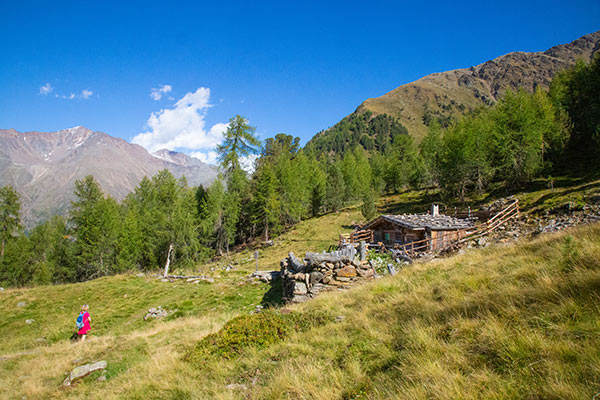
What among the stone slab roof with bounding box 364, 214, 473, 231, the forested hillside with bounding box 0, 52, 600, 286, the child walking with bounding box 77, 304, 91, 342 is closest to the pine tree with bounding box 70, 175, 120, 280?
the forested hillside with bounding box 0, 52, 600, 286

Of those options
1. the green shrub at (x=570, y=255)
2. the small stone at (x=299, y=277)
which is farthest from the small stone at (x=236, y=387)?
the small stone at (x=299, y=277)

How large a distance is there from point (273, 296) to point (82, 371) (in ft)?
31.8

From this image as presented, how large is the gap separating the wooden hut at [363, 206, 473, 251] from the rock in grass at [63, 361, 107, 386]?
1982 centimetres

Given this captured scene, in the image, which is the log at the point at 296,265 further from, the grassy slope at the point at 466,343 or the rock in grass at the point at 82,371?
the rock in grass at the point at 82,371

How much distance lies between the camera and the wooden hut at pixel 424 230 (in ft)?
73.7

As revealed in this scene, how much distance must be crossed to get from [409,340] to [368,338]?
1.10 meters

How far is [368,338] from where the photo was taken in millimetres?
6086

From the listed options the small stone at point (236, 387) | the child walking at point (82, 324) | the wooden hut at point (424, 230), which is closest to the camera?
the small stone at point (236, 387)

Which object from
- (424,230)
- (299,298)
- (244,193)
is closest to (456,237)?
(424,230)

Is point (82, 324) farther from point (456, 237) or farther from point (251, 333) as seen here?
point (456, 237)

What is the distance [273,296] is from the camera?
1639cm

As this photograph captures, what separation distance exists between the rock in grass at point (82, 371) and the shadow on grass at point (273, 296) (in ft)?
24.3

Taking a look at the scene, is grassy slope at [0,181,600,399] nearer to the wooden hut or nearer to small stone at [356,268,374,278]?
small stone at [356,268,374,278]

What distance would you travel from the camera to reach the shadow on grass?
1499 cm
